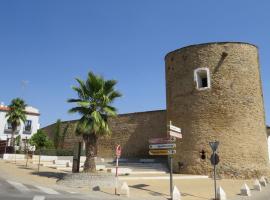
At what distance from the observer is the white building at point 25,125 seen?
4947 cm

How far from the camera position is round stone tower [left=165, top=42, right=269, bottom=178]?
2133 centimetres

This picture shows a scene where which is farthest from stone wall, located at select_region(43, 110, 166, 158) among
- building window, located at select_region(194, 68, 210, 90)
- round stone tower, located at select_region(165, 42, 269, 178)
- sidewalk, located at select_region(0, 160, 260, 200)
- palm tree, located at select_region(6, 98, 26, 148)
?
sidewalk, located at select_region(0, 160, 260, 200)

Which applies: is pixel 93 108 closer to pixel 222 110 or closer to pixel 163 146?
pixel 163 146

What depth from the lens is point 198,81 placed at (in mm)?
22656

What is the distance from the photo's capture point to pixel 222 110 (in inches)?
858

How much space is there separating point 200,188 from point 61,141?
972 inches

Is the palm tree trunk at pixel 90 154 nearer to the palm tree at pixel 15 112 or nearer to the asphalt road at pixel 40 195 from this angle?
the asphalt road at pixel 40 195

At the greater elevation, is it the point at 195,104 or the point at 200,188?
the point at 195,104

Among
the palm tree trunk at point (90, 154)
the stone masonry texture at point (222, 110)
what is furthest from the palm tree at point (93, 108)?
the stone masonry texture at point (222, 110)

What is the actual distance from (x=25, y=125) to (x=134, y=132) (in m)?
28.2

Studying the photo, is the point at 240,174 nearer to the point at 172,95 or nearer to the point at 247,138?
the point at 247,138

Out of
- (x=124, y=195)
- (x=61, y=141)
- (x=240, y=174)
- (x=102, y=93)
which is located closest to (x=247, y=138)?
(x=240, y=174)

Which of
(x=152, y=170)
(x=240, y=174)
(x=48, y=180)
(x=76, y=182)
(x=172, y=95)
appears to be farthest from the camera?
(x=172, y=95)

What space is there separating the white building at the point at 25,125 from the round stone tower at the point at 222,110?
34359 mm
